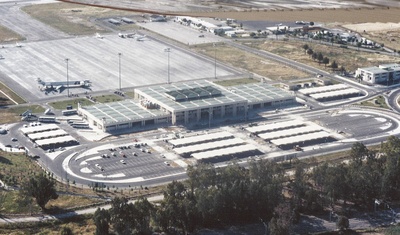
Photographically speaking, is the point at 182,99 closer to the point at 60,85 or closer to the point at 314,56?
the point at 60,85

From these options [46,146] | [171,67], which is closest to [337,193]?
[46,146]

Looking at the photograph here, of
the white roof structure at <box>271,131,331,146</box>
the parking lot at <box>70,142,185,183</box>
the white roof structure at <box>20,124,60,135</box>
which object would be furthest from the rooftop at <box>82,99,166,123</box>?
the white roof structure at <box>271,131,331,146</box>

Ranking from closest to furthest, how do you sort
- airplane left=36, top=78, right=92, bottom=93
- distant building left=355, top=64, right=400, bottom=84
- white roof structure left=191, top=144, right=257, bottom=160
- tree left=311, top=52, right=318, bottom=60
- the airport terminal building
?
white roof structure left=191, top=144, right=257, bottom=160
the airport terminal building
airplane left=36, top=78, right=92, bottom=93
distant building left=355, top=64, right=400, bottom=84
tree left=311, top=52, right=318, bottom=60

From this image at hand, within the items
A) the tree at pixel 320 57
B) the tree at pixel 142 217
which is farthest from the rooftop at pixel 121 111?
the tree at pixel 320 57

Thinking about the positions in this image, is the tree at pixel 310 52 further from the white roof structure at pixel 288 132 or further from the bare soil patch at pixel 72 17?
the bare soil patch at pixel 72 17

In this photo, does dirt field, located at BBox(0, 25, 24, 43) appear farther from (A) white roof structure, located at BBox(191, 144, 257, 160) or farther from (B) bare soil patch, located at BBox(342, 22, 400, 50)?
(A) white roof structure, located at BBox(191, 144, 257, 160)

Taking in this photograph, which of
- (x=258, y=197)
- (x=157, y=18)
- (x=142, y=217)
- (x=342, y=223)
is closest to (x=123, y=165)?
(x=142, y=217)

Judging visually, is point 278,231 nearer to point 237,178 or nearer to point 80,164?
point 237,178
